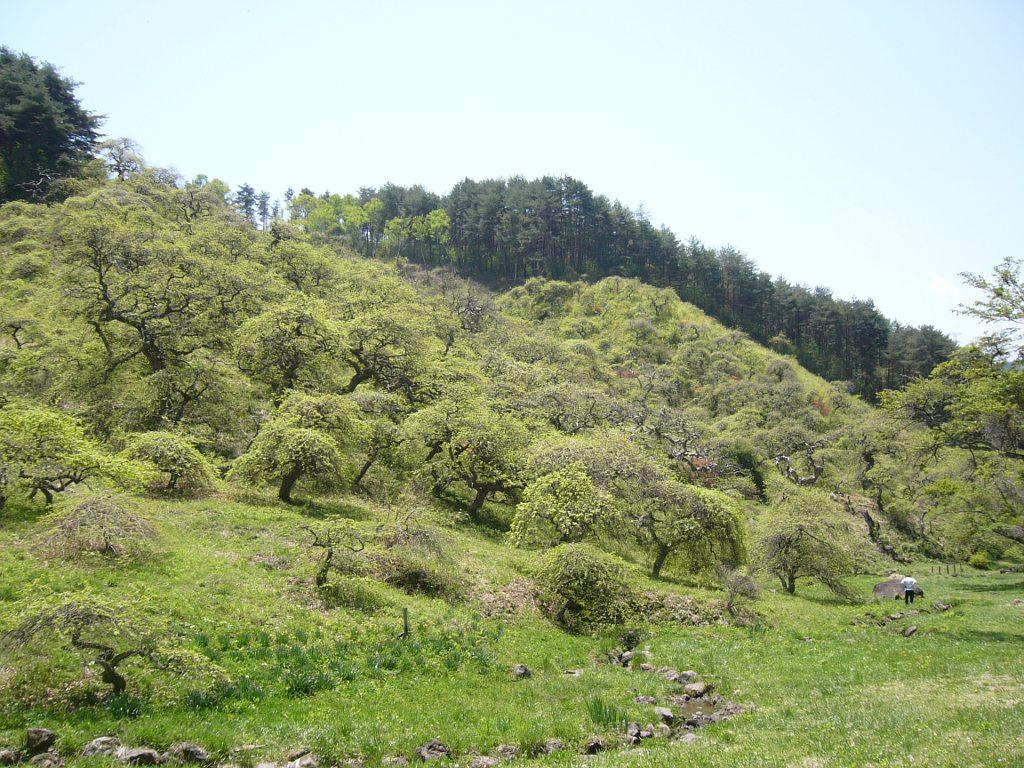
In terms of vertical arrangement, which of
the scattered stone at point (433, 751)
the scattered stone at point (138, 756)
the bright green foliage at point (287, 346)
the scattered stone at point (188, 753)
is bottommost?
the scattered stone at point (433, 751)

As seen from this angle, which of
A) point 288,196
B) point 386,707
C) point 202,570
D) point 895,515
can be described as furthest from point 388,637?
point 288,196

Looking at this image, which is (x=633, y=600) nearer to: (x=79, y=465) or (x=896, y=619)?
(x=896, y=619)

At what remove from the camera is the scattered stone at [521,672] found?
16.1 meters

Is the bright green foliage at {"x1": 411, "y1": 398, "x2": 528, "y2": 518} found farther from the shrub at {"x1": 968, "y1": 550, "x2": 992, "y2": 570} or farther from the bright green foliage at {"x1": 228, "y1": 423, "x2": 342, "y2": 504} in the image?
the shrub at {"x1": 968, "y1": 550, "x2": 992, "y2": 570}

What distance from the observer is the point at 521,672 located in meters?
16.3

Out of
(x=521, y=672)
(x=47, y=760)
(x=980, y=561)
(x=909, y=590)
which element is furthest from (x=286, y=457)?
(x=980, y=561)

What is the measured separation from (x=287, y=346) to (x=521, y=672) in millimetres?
27581

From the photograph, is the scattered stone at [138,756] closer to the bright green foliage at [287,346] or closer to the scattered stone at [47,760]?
the scattered stone at [47,760]

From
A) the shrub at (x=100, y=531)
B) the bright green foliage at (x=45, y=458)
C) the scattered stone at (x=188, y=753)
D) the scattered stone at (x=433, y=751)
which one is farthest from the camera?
the bright green foliage at (x=45, y=458)

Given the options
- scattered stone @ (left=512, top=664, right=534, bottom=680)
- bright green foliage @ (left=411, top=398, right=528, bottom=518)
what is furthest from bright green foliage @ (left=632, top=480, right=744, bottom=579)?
scattered stone @ (left=512, top=664, right=534, bottom=680)

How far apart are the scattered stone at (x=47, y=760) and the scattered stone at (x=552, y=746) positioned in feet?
29.8

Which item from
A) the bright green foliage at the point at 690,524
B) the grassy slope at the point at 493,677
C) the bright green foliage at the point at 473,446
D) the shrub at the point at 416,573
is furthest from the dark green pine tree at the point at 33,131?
the bright green foliage at the point at 690,524

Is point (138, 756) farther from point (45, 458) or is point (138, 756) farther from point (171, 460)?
point (171, 460)

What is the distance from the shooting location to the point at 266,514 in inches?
947
